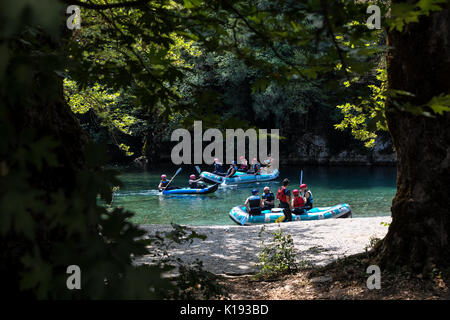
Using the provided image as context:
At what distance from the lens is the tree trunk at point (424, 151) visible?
4621 mm

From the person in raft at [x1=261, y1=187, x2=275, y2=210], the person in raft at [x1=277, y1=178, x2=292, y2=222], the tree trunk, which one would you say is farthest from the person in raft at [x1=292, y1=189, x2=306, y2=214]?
the tree trunk

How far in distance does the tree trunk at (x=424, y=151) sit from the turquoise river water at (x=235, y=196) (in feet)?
38.5

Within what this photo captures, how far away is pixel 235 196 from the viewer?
76.7ft

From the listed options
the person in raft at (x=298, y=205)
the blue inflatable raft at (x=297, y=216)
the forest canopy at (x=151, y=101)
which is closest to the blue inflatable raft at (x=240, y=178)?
the blue inflatable raft at (x=297, y=216)

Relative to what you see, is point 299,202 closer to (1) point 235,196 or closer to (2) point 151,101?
(1) point 235,196

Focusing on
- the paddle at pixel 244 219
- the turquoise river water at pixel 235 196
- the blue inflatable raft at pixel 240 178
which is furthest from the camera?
the blue inflatable raft at pixel 240 178

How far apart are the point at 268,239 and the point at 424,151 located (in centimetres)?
518

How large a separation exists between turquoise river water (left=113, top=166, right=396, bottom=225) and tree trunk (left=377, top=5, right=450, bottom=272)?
11.7 metres

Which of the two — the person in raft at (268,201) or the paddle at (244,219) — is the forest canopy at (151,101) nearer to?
the paddle at (244,219)

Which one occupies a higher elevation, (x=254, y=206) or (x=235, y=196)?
(x=254, y=206)

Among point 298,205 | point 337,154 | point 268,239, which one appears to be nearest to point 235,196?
point 298,205

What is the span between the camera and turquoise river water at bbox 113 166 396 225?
60.4 feet
